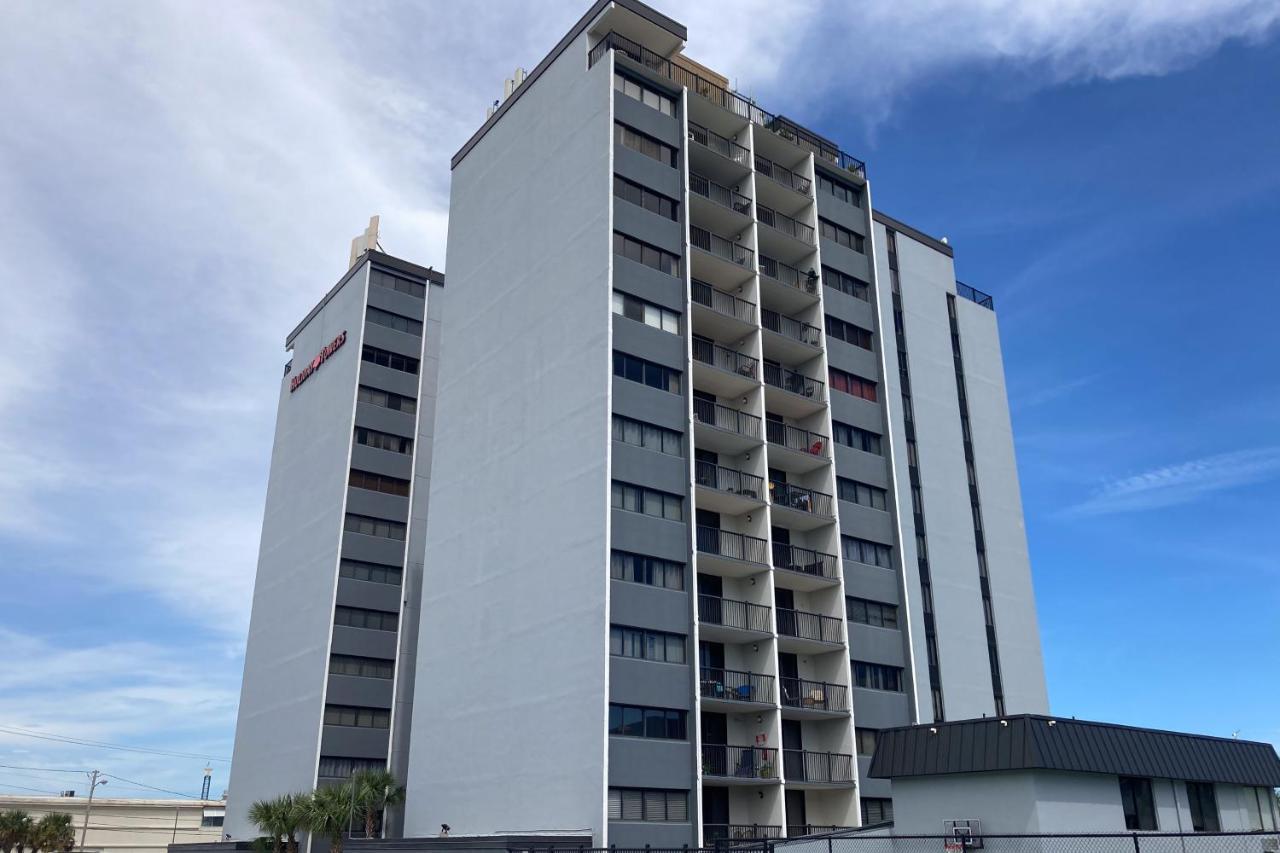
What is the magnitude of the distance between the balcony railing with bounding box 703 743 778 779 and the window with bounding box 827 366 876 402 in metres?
20.3

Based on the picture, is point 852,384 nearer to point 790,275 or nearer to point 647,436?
point 790,275

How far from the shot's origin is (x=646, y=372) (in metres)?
47.2

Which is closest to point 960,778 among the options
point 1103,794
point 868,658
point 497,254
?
→ point 1103,794

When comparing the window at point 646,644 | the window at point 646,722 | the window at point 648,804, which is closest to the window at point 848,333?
the window at point 646,644

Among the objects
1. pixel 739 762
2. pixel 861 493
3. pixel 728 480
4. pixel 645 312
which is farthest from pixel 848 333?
pixel 739 762

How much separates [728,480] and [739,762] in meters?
12.8

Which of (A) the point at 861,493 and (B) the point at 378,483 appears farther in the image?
(B) the point at 378,483

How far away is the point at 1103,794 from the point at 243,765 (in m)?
56.3

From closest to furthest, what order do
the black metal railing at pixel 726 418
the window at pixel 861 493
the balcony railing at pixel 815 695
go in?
the balcony railing at pixel 815 695 < the black metal railing at pixel 726 418 < the window at pixel 861 493

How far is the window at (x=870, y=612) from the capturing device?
5184 centimetres

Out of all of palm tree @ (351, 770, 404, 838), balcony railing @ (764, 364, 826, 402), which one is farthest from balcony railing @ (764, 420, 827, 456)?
palm tree @ (351, 770, 404, 838)

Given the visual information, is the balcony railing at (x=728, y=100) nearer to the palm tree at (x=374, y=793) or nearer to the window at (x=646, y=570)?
the window at (x=646, y=570)

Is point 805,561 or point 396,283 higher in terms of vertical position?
point 396,283

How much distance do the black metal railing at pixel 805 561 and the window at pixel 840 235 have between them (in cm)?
1855
